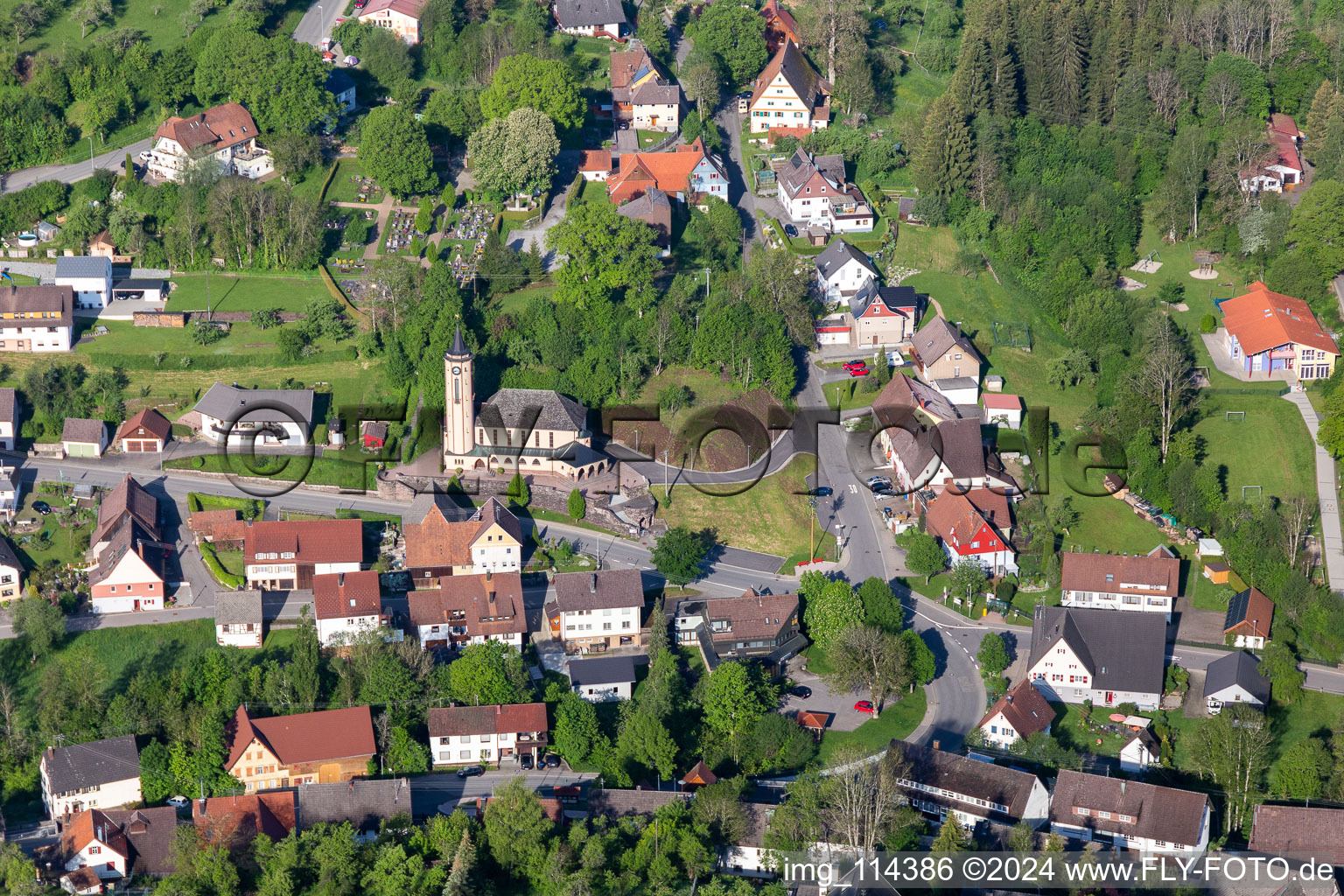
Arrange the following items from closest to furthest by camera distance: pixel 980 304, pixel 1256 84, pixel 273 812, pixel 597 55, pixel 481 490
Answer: pixel 273 812 < pixel 481 490 < pixel 980 304 < pixel 1256 84 < pixel 597 55

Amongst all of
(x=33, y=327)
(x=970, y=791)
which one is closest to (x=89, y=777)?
(x=33, y=327)

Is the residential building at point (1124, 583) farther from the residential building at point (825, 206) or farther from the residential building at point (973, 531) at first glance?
the residential building at point (825, 206)

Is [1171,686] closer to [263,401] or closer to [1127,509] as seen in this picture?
[1127,509]

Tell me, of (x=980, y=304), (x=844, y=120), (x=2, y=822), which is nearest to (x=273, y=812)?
(x=2, y=822)

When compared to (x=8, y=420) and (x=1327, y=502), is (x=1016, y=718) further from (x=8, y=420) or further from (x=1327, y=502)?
(x=8, y=420)

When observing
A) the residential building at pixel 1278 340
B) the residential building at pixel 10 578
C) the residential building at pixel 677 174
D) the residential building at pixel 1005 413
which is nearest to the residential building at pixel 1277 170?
the residential building at pixel 1278 340
